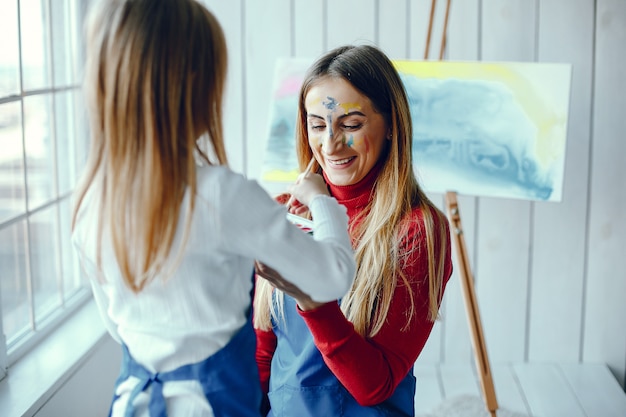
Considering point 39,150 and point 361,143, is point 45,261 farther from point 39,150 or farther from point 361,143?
point 361,143

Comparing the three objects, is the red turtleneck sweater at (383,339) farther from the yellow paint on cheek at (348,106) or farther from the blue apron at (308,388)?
the yellow paint on cheek at (348,106)

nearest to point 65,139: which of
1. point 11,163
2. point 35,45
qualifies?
point 35,45

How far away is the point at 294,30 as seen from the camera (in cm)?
305

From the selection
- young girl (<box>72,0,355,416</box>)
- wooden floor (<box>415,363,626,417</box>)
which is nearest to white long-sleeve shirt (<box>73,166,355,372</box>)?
young girl (<box>72,0,355,416</box>)

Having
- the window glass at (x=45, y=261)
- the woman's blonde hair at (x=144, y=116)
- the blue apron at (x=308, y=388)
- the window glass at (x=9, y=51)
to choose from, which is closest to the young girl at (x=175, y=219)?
the woman's blonde hair at (x=144, y=116)

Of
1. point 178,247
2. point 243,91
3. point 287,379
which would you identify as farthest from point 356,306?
point 243,91

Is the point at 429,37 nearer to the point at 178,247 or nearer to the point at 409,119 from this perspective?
the point at 409,119

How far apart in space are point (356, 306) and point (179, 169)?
0.59 metres

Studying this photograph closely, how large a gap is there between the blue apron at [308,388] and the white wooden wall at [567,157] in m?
1.49

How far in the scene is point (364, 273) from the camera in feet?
5.06

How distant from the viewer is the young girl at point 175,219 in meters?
1.03

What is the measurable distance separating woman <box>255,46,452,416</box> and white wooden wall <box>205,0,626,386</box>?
1337 mm

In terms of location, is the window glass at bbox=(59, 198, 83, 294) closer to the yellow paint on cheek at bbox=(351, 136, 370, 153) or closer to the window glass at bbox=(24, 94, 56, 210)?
the window glass at bbox=(24, 94, 56, 210)

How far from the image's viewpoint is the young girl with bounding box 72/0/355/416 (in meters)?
1.03
